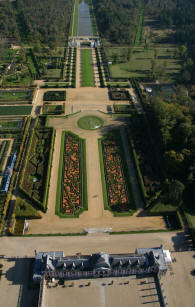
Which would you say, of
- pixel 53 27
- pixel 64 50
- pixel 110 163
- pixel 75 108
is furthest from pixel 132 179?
pixel 53 27

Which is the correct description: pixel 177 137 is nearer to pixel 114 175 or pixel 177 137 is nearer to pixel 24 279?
pixel 114 175

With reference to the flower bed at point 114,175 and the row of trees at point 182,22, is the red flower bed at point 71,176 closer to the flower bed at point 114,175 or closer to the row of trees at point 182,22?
the flower bed at point 114,175

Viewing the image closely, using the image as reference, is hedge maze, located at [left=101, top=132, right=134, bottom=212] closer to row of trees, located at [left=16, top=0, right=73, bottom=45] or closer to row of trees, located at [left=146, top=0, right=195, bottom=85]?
row of trees, located at [left=146, top=0, right=195, bottom=85]

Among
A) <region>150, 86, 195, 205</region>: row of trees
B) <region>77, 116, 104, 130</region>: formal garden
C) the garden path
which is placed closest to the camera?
the garden path

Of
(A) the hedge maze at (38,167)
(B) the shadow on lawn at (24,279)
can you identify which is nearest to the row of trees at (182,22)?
(A) the hedge maze at (38,167)

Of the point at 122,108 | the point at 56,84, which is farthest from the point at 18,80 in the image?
the point at 122,108

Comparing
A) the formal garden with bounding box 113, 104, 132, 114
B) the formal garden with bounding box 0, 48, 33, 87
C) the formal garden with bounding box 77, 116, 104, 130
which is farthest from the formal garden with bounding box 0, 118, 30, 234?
the formal garden with bounding box 113, 104, 132, 114
